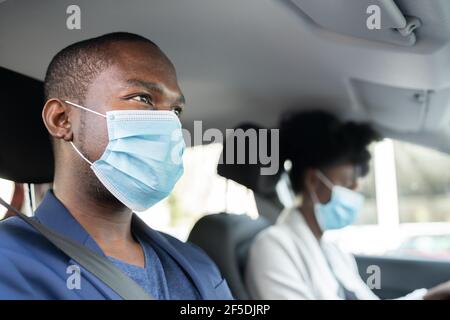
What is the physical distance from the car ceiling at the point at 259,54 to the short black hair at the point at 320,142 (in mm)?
33

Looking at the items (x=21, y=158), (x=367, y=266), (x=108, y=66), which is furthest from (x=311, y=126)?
(x=21, y=158)

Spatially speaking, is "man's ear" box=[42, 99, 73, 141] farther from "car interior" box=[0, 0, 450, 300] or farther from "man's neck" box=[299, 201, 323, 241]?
"man's neck" box=[299, 201, 323, 241]

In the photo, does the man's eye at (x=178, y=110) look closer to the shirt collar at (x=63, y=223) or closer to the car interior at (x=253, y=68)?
the car interior at (x=253, y=68)

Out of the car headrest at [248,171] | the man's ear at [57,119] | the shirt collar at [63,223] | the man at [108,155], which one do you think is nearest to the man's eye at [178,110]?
the man at [108,155]

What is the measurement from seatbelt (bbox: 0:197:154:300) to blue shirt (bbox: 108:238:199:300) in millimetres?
39

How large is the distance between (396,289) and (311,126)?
0.57 metres

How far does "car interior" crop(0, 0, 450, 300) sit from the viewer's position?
1706 mm

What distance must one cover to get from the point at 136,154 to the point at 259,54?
0.46m

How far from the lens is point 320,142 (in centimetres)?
182

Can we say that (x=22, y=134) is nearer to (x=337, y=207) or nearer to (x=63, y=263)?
(x=63, y=263)
